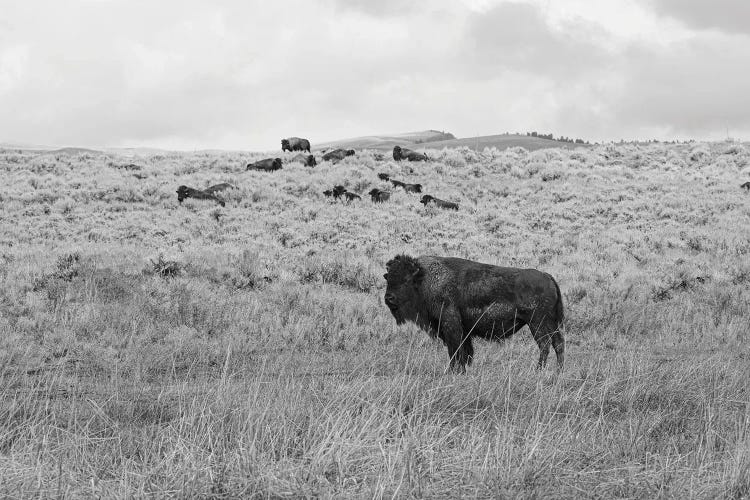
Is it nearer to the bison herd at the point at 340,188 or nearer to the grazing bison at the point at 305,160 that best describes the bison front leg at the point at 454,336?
the bison herd at the point at 340,188

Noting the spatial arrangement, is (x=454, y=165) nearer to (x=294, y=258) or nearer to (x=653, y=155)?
(x=653, y=155)

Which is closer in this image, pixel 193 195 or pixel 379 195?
pixel 193 195

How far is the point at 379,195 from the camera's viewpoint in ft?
97.3

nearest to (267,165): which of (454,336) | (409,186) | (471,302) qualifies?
(409,186)

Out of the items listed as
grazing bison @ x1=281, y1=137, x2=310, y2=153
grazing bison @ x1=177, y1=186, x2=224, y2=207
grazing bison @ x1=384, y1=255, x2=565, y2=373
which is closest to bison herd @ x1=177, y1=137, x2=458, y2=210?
grazing bison @ x1=177, y1=186, x2=224, y2=207

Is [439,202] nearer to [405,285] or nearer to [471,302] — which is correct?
[405,285]

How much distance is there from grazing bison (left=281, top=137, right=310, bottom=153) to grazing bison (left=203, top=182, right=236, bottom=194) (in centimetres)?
1587

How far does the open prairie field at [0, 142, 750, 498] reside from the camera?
394cm

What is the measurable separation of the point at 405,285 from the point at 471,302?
2.79 ft

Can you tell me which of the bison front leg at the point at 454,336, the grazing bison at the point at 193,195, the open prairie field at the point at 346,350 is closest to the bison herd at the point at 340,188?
the grazing bison at the point at 193,195

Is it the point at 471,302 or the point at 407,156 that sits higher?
the point at 407,156

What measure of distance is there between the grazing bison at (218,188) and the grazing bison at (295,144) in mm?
15865

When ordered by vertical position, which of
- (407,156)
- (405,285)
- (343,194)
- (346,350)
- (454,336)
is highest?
(407,156)

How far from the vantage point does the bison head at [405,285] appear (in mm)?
8547
